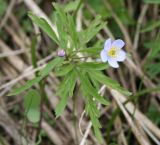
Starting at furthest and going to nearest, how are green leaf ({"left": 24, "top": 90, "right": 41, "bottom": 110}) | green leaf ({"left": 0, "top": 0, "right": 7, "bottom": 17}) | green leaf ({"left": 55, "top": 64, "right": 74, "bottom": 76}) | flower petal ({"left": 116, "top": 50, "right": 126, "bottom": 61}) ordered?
green leaf ({"left": 0, "top": 0, "right": 7, "bottom": 17}) → green leaf ({"left": 24, "top": 90, "right": 41, "bottom": 110}) → flower petal ({"left": 116, "top": 50, "right": 126, "bottom": 61}) → green leaf ({"left": 55, "top": 64, "right": 74, "bottom": 76})

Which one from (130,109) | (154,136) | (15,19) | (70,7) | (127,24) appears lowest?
(154,136)

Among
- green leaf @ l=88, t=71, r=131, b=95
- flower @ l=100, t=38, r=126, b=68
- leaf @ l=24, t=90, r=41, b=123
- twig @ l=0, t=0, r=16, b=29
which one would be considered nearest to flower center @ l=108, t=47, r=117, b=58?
flower @ l=100, t=38, r=126, b=68

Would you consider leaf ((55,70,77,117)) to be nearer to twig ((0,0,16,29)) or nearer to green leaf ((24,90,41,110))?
green leaf ((24,90,41,110))

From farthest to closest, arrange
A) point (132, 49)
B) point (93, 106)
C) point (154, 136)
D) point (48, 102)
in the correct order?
point (132, 49), point (48, 102), point (154, 136), point (93, 106)

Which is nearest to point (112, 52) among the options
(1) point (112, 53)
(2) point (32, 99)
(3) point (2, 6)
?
(1) point (112, 53)

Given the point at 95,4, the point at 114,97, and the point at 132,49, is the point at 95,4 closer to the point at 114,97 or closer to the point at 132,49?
the point at 132,49

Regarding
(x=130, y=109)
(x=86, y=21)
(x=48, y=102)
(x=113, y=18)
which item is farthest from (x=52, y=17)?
(x=130, y=109)

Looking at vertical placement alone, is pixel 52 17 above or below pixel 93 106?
above

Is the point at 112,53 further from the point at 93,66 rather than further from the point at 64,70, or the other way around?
the point at 64,70
